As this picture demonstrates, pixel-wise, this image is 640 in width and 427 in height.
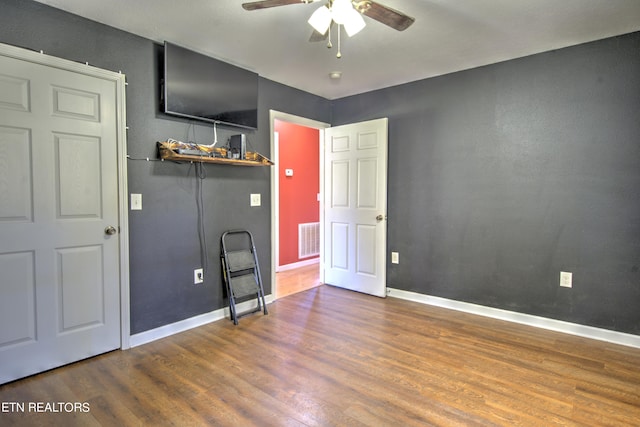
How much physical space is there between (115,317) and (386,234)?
8.96ft

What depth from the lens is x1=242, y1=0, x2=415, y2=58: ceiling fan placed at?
5.77 ft

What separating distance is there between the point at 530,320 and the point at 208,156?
3.18 metres

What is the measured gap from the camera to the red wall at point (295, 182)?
17.3 ft

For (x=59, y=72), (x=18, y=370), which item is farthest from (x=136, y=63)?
(x=18, y=370)

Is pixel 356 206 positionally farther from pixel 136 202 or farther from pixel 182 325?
pixel 136 202

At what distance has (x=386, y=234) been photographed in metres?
3.96

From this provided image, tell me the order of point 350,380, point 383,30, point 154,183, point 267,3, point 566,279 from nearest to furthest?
point 267,3, point 350,380, point 383,30, point 154,183, point 566,279

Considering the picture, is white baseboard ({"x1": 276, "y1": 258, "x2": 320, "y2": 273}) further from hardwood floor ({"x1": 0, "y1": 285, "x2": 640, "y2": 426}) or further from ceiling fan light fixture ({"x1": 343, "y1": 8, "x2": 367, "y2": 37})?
ceiling fan light fixture ({"x1": 343, "y1": 8, "x2": 367, "y2": 37})

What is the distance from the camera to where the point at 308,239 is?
5.72m

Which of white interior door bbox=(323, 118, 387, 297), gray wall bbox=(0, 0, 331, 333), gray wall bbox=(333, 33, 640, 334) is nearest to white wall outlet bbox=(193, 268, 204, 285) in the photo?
gray wall bbox=(0, 0, 331, 333)

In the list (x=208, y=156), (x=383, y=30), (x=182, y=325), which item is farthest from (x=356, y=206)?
(x=182, y=325)

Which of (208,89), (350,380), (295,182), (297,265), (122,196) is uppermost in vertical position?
(208,89)

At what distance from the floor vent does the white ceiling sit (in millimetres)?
2790

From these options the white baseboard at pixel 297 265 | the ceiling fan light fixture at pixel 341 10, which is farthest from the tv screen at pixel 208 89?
the white baseboard at pixel 297 265
